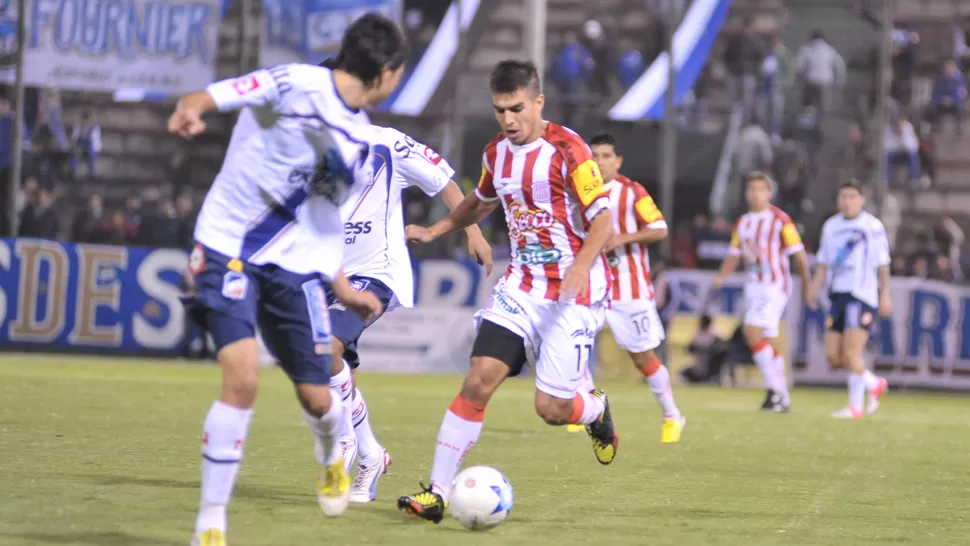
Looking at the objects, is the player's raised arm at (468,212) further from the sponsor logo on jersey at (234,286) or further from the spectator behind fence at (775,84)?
the spectator behind fence at (775,84)

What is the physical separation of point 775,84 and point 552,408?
17252 millimetres

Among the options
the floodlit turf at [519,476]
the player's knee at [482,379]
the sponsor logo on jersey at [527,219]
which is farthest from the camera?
the sponsor logo on jersey at [527,219]

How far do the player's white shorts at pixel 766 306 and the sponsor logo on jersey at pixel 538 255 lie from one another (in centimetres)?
865

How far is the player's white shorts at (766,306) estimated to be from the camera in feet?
51.5

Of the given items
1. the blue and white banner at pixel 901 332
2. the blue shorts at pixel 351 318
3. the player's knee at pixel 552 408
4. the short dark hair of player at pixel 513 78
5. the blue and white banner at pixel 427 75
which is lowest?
the blue and white banner at pixel 901 332

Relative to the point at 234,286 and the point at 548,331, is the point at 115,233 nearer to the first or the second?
the point at 548,331

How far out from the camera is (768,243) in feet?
51.6

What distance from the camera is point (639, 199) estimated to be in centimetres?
1204

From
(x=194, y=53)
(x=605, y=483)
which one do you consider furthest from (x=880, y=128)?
(x=605, y=483)

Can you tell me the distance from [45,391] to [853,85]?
1454cm

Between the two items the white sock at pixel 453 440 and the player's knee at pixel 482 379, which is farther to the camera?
the player's knee at pixel 482 379

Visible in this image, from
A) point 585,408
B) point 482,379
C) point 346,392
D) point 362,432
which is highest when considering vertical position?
point 482,379

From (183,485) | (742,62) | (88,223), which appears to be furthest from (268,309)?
(742,62)

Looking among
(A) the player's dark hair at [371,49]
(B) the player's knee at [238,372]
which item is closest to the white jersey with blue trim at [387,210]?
(A) the player's dark hair at [371,49]
